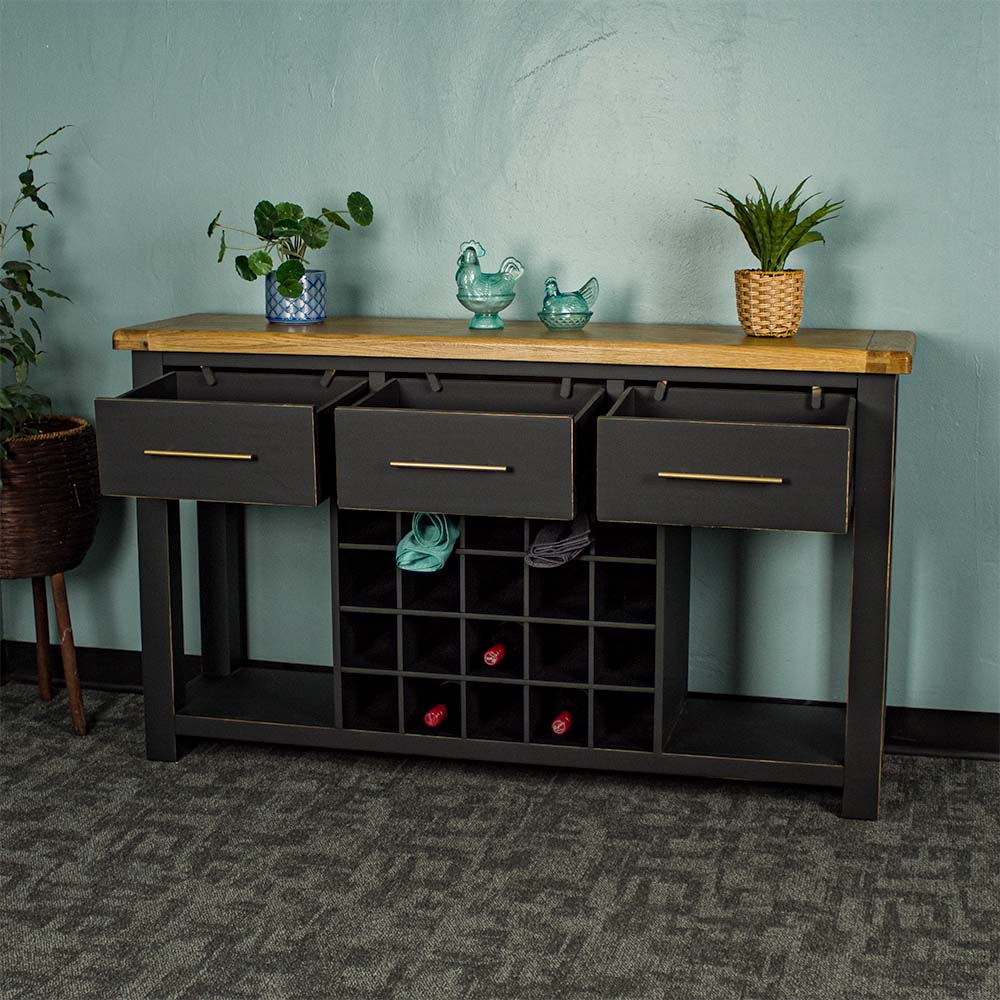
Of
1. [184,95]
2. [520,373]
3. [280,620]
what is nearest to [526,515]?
[520,373]

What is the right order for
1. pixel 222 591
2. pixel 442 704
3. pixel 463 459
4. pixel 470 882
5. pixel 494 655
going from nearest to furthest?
pixel 470 882 < pixel 463 459 < pixel 494 655 < pixel 442 704 < pixel 222 591

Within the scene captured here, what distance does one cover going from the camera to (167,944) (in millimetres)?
2234

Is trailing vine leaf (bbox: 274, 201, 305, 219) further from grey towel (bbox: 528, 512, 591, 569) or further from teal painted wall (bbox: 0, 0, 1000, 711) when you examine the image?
grey towel (bbox: 528, 512, 591, 569)

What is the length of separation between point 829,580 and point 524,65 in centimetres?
133

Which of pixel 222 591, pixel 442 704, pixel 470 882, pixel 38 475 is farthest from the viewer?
pixel 222 591

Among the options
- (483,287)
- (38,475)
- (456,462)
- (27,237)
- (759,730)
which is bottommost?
(759,730)

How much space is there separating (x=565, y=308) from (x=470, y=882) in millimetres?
1169

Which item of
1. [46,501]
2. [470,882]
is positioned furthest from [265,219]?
[470,882]

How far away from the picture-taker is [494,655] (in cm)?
280

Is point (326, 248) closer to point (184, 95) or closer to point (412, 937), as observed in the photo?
point (184, 95)

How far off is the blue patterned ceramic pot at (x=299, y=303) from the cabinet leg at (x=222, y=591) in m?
0.55

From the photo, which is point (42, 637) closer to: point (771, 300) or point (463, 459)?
point (463, 459)

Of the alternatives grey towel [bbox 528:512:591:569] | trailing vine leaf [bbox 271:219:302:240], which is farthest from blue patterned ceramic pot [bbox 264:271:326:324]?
grey towel [bbox 528:512:591:569]

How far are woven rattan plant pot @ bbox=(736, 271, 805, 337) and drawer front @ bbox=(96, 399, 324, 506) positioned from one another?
2.88 ft
